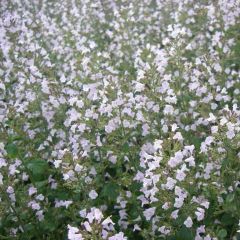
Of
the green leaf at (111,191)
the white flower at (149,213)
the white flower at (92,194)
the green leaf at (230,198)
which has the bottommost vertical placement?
the white flower at (149,213)

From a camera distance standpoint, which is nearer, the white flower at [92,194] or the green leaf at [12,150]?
the white flower at [92,194]

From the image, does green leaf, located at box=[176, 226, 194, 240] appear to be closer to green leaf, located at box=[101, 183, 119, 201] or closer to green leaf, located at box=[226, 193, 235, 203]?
green leaf, located at box=[226, 193, 235, 203]

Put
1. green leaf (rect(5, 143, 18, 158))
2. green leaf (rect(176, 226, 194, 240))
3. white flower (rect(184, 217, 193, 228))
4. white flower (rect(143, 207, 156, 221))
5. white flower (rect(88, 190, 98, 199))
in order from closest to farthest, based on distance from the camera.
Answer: white flower (rect(184, 217, 193, 228)) → green leaf (rect(176, 226, 194, 240)) → white flower (rect(143, 207, 156, 221)) → white flower (rect(88, 190, 98, 199)) → green leaf (rect(5, 143, 18, 158))

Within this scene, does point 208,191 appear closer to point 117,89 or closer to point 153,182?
point 153,182

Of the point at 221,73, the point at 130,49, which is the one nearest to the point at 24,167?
the point at 221,73

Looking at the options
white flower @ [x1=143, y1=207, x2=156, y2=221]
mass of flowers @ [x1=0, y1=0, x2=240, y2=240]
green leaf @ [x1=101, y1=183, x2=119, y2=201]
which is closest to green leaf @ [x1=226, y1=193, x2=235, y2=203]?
mass of flowers @ [x1=0, y1=0, x2=240, y2=240]

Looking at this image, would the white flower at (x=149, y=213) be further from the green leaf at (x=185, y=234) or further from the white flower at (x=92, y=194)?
the white flower at (x=92, y=194)

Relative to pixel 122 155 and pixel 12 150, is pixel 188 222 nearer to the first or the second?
pixel 122 155

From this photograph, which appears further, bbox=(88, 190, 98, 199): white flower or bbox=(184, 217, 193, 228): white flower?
bbox=(88, 190, 98, 199): white flower

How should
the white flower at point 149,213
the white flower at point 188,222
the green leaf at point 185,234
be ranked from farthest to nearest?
the white flower at point 149,213, the green leaf at point 185,234, the white flower at point 188,222

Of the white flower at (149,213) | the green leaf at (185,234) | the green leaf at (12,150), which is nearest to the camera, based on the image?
the green leaf at (185,234)

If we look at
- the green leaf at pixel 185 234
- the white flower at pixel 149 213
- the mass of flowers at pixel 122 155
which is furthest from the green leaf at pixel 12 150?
the green leaf at pixel 185 234

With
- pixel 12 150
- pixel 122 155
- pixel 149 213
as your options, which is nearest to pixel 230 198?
pixel 149 213
